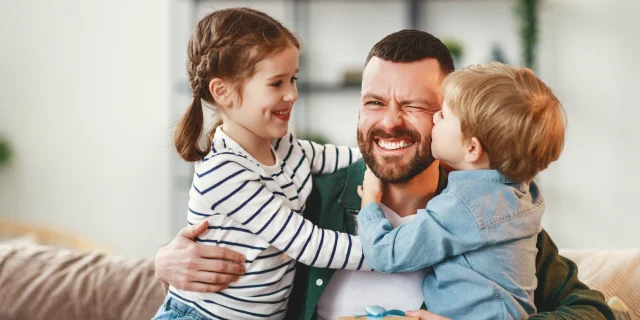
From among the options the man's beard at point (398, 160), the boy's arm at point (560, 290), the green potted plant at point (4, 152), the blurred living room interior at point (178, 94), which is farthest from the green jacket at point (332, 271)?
the green potted plant at point (4, 152)

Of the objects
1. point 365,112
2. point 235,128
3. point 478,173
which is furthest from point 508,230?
point 235,128

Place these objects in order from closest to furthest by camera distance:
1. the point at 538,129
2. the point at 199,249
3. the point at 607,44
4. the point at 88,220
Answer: the point at 538,129 → the point at 199,249 → the point at 607,44 → the point at 88,220

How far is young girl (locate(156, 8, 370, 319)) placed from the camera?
1.70 m

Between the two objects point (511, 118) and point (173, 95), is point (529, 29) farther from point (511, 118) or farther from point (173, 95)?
point (511, 118)

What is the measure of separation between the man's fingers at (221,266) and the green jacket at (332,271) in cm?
19

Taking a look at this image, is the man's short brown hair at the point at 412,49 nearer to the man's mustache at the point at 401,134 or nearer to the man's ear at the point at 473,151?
the man's mustache at the point at 401,134

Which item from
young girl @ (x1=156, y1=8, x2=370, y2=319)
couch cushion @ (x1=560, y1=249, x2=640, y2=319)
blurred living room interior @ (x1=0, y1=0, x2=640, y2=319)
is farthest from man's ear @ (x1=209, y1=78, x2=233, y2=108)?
blurred living room interior @ (x1=0, y1=0, x2=640, y2=319)

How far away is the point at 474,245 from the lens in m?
1.51

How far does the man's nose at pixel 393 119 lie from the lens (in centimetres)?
176

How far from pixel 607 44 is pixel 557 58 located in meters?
0.37

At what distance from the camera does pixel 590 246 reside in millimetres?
5527

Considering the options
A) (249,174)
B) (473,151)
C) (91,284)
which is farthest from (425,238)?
(91,284)

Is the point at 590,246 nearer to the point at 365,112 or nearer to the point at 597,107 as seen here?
the point at 597,107

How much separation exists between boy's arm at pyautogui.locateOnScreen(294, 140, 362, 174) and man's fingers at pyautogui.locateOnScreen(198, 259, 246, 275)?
0.41 meters
